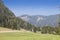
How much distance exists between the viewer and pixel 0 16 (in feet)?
258

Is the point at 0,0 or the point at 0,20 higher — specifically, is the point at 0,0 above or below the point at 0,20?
above

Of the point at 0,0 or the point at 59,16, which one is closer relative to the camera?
the point at 59,16

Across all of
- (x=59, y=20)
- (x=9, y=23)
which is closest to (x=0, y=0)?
(x=9, y=23)

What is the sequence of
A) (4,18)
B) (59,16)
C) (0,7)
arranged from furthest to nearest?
(0,7) < (4,18) < (59,16)

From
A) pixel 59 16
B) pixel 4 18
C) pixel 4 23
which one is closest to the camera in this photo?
pixel 59 16

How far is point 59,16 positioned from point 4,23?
33.0 metres

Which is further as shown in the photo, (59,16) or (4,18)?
(4,18)

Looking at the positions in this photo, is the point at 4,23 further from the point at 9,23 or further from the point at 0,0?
the point at 0,0

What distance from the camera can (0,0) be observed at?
86.0 meters

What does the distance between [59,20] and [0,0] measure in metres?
41.1

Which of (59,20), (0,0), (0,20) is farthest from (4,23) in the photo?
(59,20)

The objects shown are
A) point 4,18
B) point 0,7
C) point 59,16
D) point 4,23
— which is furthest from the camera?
point 0,7

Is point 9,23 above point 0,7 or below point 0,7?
below

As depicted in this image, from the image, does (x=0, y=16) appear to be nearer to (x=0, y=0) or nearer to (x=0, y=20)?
(x=0, y=20)
